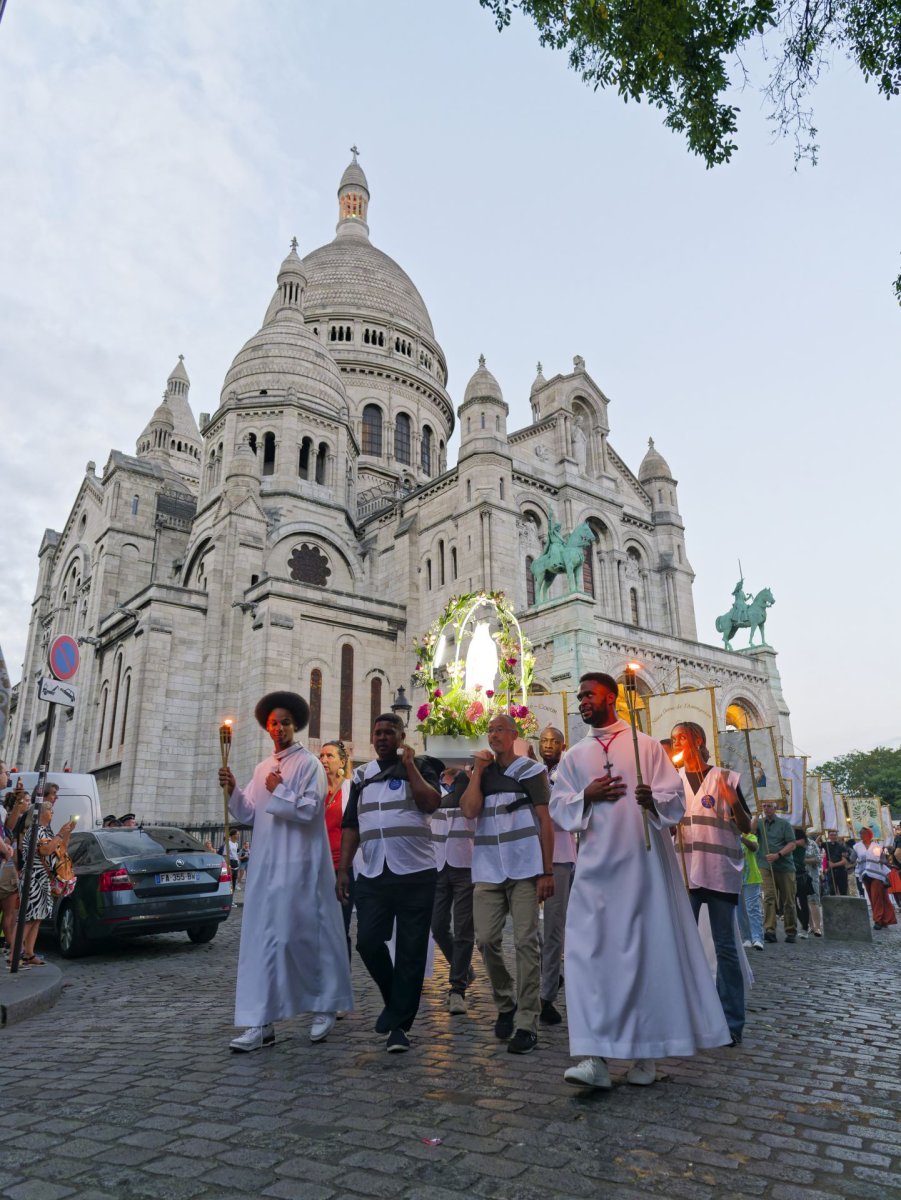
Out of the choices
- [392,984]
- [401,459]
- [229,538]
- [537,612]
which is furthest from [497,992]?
[401,459]

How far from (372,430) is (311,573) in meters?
14.5

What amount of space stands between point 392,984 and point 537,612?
70.5ft

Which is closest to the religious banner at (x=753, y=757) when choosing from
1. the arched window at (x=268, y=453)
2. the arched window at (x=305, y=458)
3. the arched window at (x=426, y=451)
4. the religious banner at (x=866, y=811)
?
the religious banner at (x=866, y=811)

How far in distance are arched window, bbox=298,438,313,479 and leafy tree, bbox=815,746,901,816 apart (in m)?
42.9

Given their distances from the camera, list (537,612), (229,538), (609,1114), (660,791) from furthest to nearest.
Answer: (229,538) < (537,612) < (660,791) < (609,1114)

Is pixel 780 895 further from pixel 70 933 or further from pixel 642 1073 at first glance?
pixel 70 933

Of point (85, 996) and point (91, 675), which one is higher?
Result: point (91, 675)

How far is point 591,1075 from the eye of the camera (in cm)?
406

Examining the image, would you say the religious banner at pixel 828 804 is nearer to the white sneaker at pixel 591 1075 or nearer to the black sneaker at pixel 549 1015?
the black sneaker at pixel 549 1015

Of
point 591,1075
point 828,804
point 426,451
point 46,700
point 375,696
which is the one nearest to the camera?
point 591,1075

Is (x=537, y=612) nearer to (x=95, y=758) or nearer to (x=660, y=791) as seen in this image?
(x=95, y=758)

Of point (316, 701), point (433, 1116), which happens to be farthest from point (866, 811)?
point (433, 1116)

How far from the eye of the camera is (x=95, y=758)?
103ft

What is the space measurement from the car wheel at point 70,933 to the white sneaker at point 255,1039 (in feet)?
18.8
